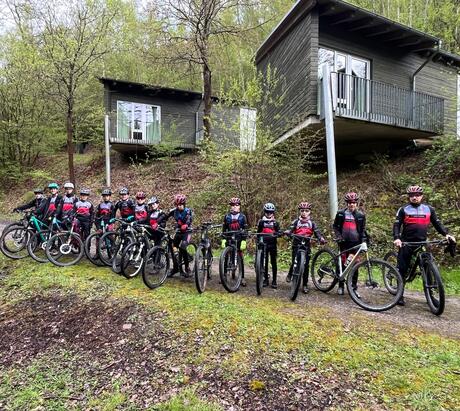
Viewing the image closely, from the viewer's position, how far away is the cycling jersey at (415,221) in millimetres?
5289

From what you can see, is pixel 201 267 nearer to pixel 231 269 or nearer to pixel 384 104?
pixel 231 269

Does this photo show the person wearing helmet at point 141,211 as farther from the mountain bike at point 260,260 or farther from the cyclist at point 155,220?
the mountain bike at point 260,260

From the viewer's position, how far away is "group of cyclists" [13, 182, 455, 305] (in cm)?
537

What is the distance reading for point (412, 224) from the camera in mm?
5359

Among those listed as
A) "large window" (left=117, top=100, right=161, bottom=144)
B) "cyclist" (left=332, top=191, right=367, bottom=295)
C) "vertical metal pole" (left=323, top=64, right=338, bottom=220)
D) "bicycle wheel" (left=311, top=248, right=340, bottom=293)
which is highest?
"large window" (left=117, top=100, right=161, bottom=144)

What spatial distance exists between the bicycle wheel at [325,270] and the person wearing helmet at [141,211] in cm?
373

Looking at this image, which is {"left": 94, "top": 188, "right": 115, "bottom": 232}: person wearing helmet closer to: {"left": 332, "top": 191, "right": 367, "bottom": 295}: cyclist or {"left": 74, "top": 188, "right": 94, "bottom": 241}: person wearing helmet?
{"left": 74, "top": 188, "right": 94, "bottom": 241}: person wearing helmet

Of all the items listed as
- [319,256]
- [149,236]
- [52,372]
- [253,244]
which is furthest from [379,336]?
[253,244]

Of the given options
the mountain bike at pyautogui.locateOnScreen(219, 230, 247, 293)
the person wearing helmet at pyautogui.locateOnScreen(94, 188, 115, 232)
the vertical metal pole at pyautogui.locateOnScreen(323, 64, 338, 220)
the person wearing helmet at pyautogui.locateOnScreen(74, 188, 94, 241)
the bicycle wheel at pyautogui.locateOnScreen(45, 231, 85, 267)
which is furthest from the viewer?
the vertical metal pole at pyautogui.locateOnScreen(323, 64, 338, 220)

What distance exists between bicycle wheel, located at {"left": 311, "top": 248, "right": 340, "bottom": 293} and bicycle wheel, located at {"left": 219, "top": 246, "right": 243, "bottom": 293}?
1472 millimetres

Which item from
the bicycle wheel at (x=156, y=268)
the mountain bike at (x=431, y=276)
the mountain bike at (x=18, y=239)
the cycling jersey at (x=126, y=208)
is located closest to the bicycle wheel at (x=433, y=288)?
the mountain bike at (x=431, y=276)

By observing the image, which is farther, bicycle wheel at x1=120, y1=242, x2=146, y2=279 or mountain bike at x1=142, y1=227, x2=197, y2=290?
bicycle wheel at x1=120, y1=242, x2=146, y2=279

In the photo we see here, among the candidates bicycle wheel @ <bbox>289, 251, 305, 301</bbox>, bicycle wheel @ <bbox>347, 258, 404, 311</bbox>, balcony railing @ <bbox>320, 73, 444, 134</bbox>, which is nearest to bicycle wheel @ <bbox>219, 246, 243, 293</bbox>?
bicycle wheel @ <bbox>289, 251, 305, 301</bbox>

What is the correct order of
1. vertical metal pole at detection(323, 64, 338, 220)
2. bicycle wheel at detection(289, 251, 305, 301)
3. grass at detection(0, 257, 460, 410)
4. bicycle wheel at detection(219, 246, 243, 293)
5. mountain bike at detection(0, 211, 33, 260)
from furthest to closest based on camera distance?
1. vertical metal pole at detection(323, 64, 338, 220)
2. mountain bike at detection(0, 211, 33, 260)
3. bicycle wheel at detection(219, 246, 243, 293)
4. bicycle wheel at detection(289, 251, 305, 301)
5. grass at detection(0, 257, 460, 410)
